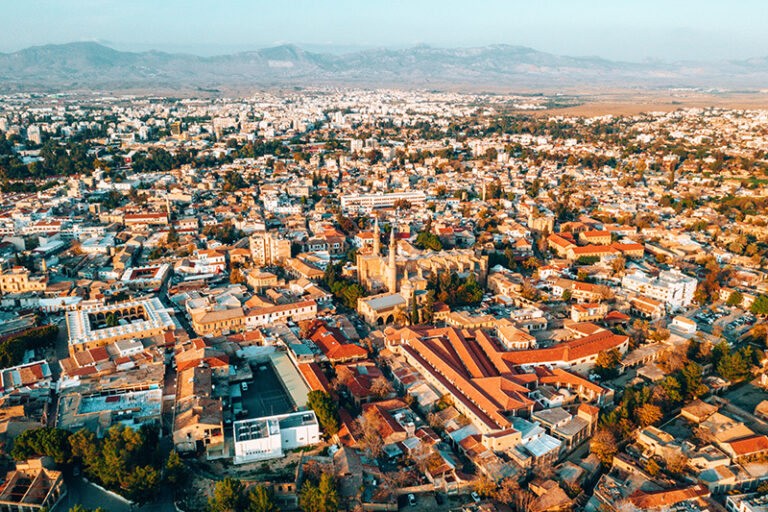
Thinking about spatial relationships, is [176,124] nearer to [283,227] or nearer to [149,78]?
[283,227]

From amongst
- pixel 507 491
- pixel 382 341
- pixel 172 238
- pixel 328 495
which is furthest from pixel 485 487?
pixel 172 238

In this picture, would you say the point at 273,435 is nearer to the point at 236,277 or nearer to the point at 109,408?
the point at 109,408

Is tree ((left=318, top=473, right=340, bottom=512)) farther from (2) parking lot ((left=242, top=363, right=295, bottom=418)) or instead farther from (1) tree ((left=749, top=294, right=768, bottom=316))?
(1) tree ((left=749, top=294, right=768, bottom=316))

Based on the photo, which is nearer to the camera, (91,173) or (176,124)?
(91,173)

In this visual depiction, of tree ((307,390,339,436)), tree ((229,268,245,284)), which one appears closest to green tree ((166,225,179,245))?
tree ((229,268,245,284))

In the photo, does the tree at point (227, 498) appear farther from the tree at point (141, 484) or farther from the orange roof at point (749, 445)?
the orange roof at point (749, 445)

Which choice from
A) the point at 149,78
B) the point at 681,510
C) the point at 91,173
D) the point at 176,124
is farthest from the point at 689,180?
the point at 149,78
